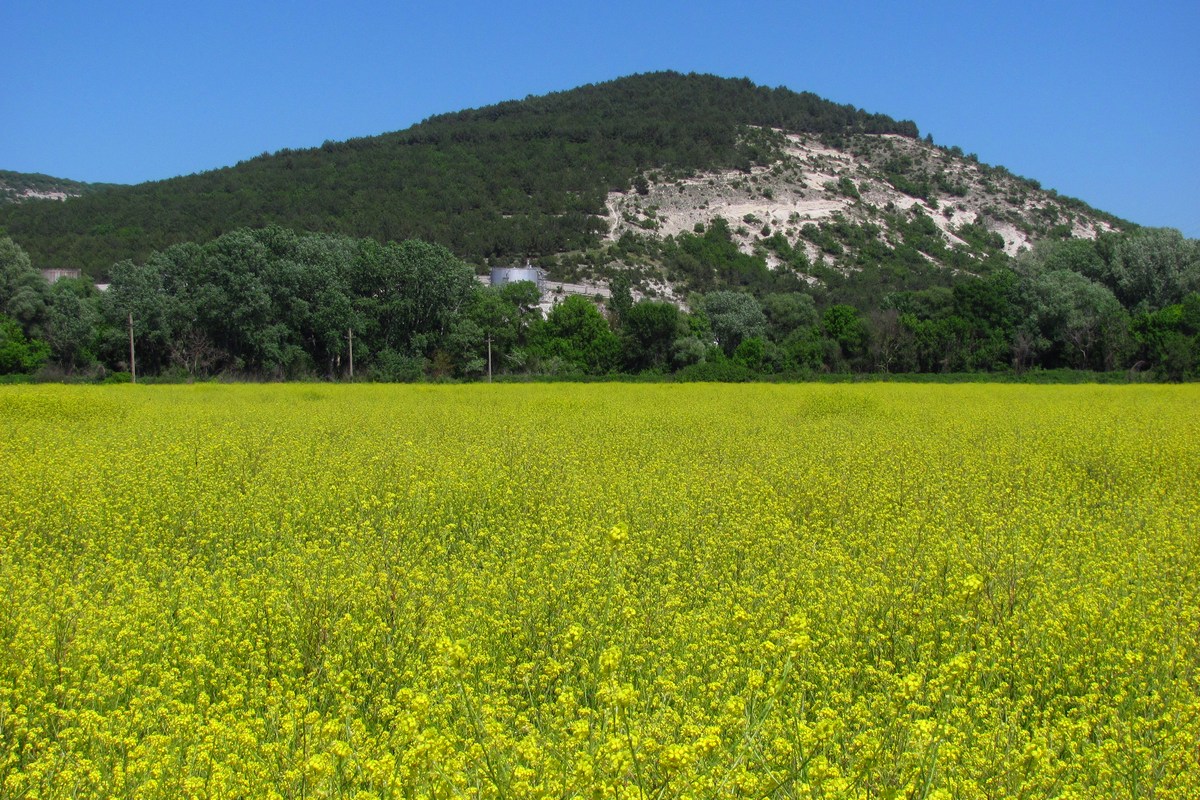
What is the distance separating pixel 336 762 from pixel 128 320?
50.6 metres

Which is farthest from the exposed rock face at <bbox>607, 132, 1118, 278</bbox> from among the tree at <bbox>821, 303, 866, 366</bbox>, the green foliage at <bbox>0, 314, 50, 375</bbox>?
the green foliage at <bbox>0, 314, 50, 375</bbox>

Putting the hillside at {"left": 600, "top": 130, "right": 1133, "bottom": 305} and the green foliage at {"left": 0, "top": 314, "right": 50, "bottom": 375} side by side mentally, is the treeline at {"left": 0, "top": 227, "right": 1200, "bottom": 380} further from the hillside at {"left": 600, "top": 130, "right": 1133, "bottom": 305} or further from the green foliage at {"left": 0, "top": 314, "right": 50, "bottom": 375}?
the hillside at {"left": 600, "top": 130, "right": 1133, "bottom": 305}

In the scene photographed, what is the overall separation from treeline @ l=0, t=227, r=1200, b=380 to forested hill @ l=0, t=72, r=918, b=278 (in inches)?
1205

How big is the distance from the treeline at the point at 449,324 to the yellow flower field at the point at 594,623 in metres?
31.2

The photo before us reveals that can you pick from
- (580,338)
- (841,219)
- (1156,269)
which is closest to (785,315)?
(580,338)

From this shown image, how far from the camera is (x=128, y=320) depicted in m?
46.7

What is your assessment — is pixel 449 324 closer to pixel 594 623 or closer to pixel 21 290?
pixel 21 290

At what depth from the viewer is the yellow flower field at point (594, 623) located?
307 cm

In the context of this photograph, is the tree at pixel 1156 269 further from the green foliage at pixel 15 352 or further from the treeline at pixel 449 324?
the green foliage at pixel 15 352

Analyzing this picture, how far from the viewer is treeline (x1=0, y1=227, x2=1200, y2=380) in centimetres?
4641

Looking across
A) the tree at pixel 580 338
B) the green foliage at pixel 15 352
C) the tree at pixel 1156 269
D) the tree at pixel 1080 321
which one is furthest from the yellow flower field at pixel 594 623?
the tree at pixel 1156 269

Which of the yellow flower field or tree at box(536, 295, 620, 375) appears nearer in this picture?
the yellow flower field

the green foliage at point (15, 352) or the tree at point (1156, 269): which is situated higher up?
the tree at point (1156, 269)

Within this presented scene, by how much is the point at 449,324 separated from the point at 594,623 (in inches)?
1873
